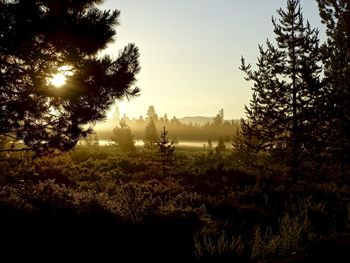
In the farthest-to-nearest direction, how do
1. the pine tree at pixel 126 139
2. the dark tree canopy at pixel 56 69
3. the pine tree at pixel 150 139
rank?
the pine tree at pixel 150 139 < the pine tree at pixel 126 139 < the dark tree canopy at pixel 56 69

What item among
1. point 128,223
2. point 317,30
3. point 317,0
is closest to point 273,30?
point 317,30

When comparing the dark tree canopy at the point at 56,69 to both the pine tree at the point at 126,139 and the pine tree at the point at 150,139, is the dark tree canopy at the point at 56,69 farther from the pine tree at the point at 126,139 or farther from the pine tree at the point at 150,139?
the pine tree at the point at 126,139

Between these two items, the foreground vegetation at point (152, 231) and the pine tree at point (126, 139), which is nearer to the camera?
the foreground vegetation at point (152, 231)

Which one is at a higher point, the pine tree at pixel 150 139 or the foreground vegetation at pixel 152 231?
the pine tree at pixel 150 139

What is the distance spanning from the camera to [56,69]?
9.52m

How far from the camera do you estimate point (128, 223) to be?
790 cm

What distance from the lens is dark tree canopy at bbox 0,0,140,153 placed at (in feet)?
26.3

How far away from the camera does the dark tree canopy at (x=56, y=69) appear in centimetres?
802

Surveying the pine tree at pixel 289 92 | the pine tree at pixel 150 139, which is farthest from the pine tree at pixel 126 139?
the pine tree at pixel 289 92

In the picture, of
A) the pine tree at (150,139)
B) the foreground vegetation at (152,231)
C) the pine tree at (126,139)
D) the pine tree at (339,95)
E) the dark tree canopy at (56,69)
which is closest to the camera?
the foreground vegetation at (152,231)

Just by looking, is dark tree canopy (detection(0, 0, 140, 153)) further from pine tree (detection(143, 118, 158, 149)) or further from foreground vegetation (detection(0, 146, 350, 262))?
pine tree (detection(143, 118, 158, 149))

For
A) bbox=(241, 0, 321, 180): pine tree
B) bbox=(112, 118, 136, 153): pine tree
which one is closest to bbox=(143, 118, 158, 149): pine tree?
bbox=(112, 118, 136, 153): pine tree

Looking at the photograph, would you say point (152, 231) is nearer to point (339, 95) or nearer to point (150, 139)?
point (339, 95)

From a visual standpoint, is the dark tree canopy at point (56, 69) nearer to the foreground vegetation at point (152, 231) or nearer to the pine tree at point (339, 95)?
the foreground vegetation at point (152, 231)
